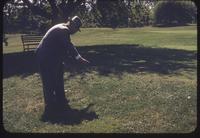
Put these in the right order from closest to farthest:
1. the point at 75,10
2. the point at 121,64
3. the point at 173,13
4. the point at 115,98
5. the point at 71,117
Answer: the point at 71,117
the point at 115,98
the point at 121,64
the point at 75,10
the point at 173,13

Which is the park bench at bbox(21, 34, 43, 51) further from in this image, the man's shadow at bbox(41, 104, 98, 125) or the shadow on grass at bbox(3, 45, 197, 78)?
the man's shadow at bbox(41, 104, 98, 125)

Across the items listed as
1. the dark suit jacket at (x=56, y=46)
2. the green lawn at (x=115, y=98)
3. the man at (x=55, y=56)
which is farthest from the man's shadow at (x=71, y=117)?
the dark suit jacket at (x=56, y=46)

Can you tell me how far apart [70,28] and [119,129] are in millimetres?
2724

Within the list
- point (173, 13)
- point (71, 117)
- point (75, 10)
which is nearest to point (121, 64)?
point (71, 117)

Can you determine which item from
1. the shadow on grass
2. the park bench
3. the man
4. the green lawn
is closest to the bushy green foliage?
the park bench

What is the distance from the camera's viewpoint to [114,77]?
15.0m

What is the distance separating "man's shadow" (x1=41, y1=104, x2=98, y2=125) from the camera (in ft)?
31.6

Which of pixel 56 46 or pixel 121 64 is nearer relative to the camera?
pixel 56 46

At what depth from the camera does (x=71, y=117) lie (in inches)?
393

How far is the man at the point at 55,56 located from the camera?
10156mm

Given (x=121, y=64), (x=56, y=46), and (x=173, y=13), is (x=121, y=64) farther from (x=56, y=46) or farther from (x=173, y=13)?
(x=173, y=13)

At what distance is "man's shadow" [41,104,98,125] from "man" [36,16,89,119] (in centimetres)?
24

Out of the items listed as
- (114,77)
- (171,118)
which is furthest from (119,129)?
(114,77)

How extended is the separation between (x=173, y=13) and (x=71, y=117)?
56485mm
